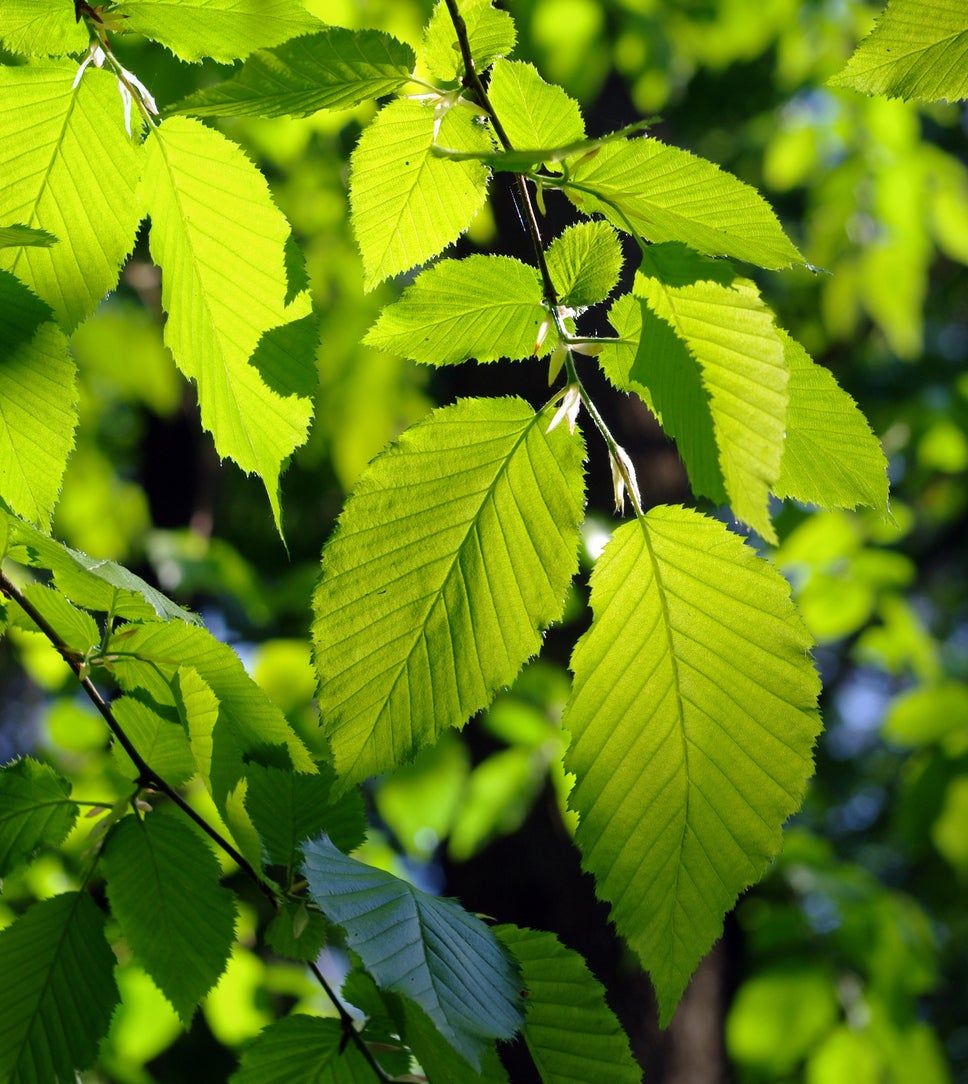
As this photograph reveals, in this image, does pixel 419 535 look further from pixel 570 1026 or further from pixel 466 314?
pixel 570 1026

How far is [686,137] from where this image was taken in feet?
14.1

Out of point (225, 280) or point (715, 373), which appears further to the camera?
point (225, 280)

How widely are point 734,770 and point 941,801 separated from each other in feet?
5.69

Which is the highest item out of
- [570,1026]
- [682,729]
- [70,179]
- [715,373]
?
[70,179]

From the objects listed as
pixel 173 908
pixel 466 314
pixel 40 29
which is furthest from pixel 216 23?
pixel 173 908

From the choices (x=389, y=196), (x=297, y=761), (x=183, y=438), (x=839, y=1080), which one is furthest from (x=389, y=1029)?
(x=183, y=438)

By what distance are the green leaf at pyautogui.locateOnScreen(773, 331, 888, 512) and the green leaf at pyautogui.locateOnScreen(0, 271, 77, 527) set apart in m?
0.31

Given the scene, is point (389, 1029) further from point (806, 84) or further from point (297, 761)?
point (806, 84)

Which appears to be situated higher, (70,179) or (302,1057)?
(70,179)

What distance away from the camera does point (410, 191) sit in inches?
17.8

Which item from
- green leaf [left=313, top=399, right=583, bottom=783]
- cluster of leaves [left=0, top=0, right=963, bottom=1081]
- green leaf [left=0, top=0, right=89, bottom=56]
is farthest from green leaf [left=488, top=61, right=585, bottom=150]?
green leaf [left=0, top=0, right=89, bottom=56]

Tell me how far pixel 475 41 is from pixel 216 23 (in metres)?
0.13

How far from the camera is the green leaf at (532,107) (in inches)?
16.2

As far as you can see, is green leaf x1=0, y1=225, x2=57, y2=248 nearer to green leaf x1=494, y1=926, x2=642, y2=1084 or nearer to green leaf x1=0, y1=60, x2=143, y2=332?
green leaf x1=0, y1=60, x2=143, y2=332
